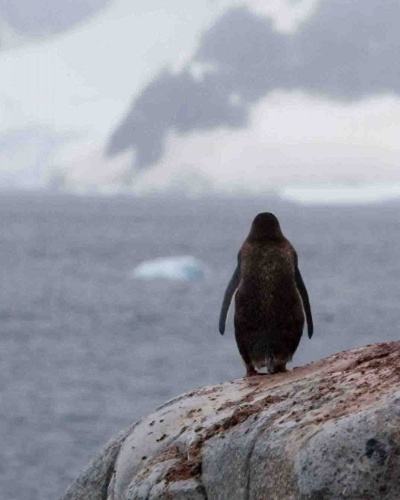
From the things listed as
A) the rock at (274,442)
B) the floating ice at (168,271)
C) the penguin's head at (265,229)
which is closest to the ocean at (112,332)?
the floating ice at (168,271)

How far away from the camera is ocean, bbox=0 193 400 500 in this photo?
4278 cm

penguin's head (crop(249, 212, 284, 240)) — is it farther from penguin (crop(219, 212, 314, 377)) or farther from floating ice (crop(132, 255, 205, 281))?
floating ice (crop(132, 255, 205, 281))

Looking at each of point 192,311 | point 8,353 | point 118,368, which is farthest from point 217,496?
point 192,311

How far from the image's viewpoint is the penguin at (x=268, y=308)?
947 cm

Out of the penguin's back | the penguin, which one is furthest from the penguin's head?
the penguin's back

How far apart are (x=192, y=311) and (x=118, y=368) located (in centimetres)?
2296

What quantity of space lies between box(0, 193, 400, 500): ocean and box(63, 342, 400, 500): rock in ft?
87.9

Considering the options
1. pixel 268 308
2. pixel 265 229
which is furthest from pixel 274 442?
pixel 265 229

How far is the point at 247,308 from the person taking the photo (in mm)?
9562

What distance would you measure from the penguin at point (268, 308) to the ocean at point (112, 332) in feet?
84.5

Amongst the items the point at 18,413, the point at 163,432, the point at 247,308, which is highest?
the point at 247,308

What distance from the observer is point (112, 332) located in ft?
237

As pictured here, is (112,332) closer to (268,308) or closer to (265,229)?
(265,229)

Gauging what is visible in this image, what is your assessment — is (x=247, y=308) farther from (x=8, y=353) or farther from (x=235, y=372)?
(x=8, y=353)
